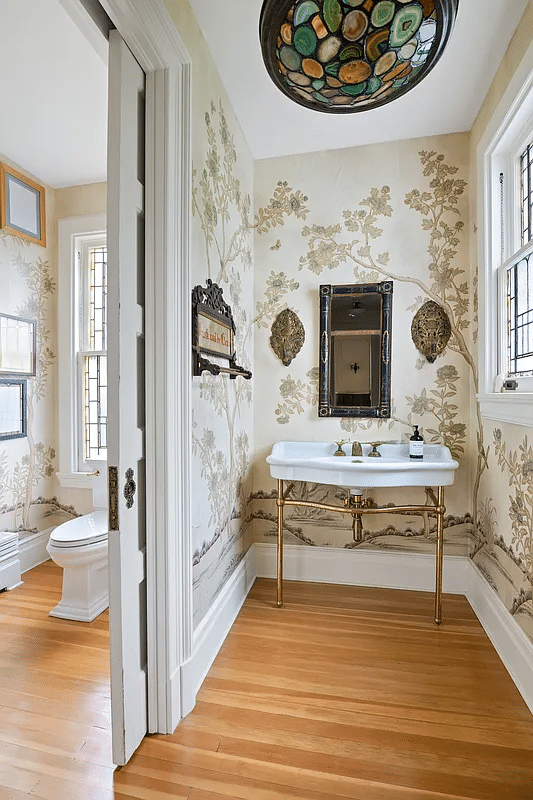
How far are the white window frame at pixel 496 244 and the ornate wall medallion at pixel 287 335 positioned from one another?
1.01 m

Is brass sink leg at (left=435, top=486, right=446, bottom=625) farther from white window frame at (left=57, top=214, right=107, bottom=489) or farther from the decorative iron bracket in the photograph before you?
white window frame at (left=57, top=214, right=107, bottom=489)

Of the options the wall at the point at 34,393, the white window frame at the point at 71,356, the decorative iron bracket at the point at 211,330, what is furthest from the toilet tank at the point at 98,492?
the decorative iron bracket at the point at 211,330

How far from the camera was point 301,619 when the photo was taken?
86.5 inches

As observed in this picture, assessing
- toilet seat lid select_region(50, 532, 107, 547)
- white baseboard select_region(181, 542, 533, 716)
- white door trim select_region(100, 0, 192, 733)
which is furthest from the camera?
toilet seat lid select_region(50, 532, 107, 547)

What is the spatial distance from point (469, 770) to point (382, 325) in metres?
1.98

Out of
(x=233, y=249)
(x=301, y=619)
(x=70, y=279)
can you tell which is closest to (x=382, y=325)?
(x=233, y=249)

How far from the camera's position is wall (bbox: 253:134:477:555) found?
8.00ft

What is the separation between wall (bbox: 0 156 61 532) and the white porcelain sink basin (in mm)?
1789

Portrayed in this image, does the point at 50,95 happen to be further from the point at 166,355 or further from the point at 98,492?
the point at 98,492

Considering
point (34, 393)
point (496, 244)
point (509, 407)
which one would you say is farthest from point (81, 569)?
point (496, 244)

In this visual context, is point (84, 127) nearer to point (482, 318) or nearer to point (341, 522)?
point (482, 318)

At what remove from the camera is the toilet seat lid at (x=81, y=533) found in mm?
2234

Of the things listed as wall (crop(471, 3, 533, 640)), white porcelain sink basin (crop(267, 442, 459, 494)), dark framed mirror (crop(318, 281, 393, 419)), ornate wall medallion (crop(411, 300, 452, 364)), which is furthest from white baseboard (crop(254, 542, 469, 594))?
ornate wall medallion (crop(411, 300, 452, 364))

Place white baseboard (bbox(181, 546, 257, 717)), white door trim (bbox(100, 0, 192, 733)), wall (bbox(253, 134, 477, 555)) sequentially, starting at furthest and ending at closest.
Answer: wall (bbox(253, 134, 477, 555))
white baseboard (bbox(181, 546, 257, 717))
white door trim (bbox(100, 0, 192, 733))
